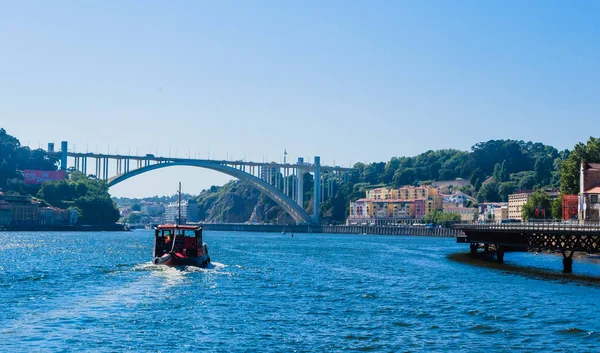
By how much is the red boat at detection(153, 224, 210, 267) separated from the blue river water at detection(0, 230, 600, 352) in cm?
126

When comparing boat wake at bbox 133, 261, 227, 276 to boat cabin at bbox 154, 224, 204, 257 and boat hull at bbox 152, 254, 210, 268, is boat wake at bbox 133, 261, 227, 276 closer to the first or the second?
boat hull at bbox 152, 254, 210, 268

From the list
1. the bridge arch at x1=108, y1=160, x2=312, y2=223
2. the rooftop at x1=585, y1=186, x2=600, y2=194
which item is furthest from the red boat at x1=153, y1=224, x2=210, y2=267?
the bridge arch at x1=108, y1=160, x2=312, y2=223

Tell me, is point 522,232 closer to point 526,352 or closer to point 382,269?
point 382,269

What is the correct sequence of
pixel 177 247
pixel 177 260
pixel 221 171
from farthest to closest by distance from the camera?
pixel 221 171 → pixel 177 247 → pixel 177 260

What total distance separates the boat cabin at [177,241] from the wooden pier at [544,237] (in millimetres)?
22170

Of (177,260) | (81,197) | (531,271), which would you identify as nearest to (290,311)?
(177,260)

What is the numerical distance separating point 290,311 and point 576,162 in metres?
73.8

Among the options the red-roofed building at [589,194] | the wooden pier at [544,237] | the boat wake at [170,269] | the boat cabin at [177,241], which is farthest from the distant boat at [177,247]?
the red-roofed building at [589,194]

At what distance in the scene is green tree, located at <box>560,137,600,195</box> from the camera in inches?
3991

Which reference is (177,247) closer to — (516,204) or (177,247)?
(177,247)

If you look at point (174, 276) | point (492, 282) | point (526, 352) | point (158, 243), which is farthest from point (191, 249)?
point (526, 352)

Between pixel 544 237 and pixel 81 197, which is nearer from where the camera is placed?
pixel 544 237

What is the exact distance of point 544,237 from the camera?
6219 cm

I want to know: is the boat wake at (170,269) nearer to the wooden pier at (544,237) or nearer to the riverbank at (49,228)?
the wooden pier at (544,237)
